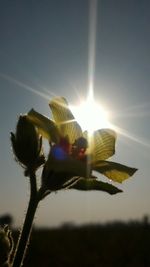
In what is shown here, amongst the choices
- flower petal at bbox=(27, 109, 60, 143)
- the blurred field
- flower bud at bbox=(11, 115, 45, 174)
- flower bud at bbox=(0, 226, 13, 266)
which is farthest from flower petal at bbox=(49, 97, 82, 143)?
the blurred field

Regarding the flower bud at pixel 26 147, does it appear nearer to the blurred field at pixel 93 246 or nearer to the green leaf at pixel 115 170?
the green leaf at pixel 115 170

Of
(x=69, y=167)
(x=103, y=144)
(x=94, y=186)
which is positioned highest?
(x=103, y=144)

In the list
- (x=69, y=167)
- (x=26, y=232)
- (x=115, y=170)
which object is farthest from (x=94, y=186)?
(x=26, y=232)

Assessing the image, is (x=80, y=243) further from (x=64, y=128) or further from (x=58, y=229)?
(x=64, y=128)

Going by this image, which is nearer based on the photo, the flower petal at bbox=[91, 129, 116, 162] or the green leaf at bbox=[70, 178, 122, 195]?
the green leaf at bbox=[70, 178, 122, 195]

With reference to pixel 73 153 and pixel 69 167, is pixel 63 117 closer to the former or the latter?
pixel 73 153

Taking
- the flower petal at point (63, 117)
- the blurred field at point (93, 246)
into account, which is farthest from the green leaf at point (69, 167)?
the blurred field at point (93, 246)

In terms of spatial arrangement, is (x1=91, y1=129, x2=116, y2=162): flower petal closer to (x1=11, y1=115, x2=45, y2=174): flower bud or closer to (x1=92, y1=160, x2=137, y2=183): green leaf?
(x1=92, y1=160, x2=137, y2=183): green leaf
